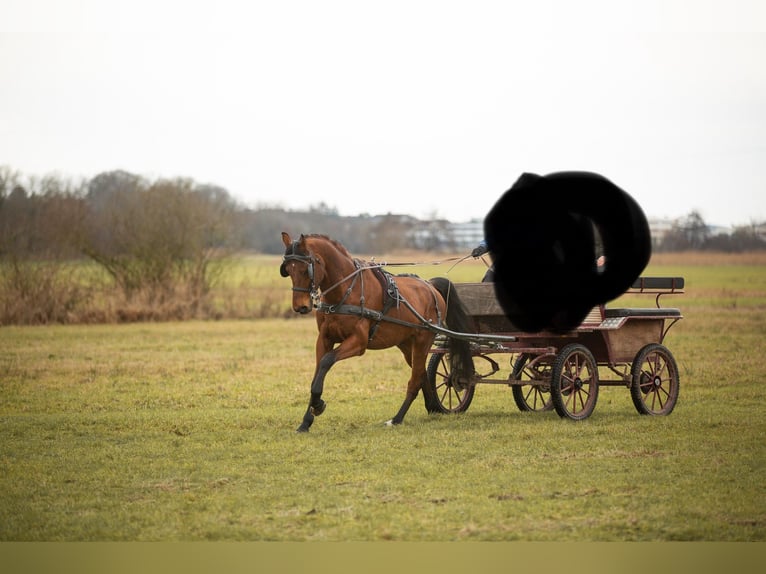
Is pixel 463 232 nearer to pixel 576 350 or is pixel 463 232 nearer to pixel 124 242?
pixel 576 350

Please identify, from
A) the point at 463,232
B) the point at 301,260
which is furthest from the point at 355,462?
the point at 463,232

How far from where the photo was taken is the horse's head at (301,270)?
10.4 metres

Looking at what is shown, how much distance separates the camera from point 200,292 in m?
32.7

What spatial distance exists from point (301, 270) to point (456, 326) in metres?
2.56

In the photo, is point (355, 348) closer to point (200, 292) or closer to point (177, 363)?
point (177, 363)

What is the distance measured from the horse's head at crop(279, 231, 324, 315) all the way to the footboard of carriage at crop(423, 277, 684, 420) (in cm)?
225

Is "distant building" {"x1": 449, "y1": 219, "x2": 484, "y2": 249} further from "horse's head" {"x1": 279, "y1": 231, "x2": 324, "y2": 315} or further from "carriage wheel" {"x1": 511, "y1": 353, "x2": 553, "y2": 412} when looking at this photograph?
"horse's head" {"x1": 279, "y1": 231, "x2": 324, "y2": 315}

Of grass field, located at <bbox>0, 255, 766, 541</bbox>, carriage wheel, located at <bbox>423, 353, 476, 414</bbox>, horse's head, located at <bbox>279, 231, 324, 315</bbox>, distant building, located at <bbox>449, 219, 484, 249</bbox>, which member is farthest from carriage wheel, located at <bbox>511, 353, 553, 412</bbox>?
distant building, located at <bbox>449, 219, 484, 249</bbox>

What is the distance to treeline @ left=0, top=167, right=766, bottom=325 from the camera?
30297 mm

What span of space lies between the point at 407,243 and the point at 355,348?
→ 16027 millimetres

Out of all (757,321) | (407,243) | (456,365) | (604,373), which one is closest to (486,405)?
(456,365)

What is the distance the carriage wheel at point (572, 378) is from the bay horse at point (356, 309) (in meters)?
1.15

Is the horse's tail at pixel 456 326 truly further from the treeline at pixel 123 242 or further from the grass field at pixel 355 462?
the treeline at pixel 123 242

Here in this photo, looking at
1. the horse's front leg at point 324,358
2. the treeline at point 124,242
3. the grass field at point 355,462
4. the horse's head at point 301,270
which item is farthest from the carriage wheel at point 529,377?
the treeline at point 124,242
